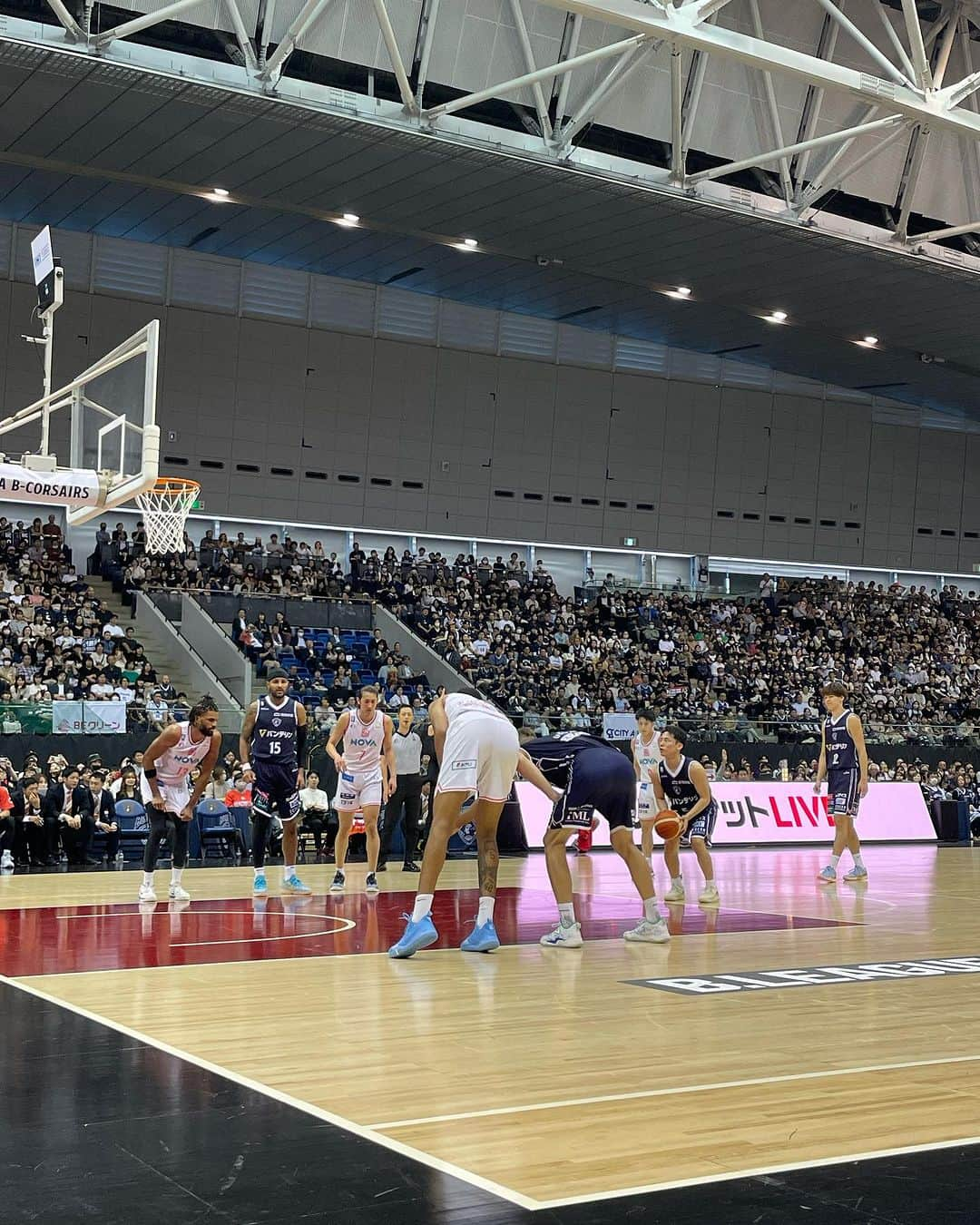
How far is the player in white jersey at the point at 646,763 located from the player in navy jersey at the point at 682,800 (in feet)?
1.48

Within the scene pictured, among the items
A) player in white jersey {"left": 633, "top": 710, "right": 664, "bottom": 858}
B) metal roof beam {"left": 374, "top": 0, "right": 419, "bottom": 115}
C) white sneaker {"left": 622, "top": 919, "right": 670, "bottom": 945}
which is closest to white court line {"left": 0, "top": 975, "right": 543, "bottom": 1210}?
white sneaker {"left": 622, "top": 919, "right": 670, "bottom": 945}

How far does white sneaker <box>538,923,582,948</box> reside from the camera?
9.84m

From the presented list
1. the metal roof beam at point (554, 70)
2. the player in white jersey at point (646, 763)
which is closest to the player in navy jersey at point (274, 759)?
the player in white jersey at point (646, 763)

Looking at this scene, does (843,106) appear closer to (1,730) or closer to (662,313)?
(662,313)

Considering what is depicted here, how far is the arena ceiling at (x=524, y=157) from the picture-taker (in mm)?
21266

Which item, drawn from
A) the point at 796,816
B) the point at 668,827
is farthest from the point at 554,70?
the point at 668,827

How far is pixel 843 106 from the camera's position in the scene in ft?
91.1

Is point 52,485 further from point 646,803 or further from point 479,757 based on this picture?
point 479,757

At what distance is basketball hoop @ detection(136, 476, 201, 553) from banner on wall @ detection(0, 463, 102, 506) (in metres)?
4.85

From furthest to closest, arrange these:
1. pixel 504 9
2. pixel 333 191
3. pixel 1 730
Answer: pixel 333 191
pixel 504 9
pixel 1 730

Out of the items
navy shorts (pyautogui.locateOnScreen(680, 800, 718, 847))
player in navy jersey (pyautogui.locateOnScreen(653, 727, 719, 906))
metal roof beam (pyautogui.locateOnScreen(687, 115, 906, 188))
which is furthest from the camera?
metal roof beam (pyautogui.locateOnScreen(687, 115, 906, 188))

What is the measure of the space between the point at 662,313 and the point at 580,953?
3001cm

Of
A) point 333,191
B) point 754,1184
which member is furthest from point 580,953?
point 333,191

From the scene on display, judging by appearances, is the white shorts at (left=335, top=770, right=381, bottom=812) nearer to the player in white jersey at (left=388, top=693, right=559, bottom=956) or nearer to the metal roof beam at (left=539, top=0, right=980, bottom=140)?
the player in white jersey at (left=388, top=693, right=559, bottom=956)
